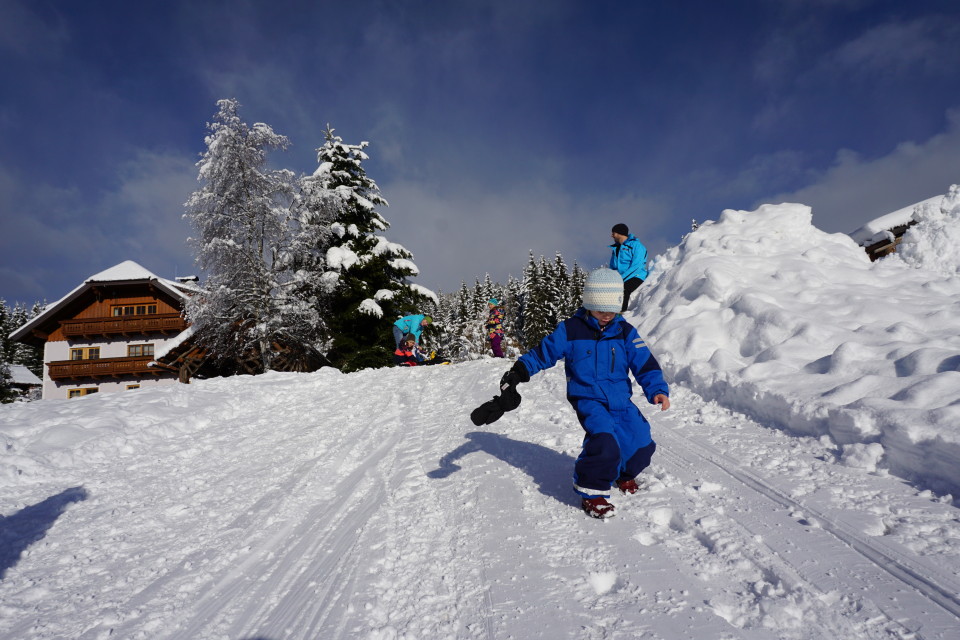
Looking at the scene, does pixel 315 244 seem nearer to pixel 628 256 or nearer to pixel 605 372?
pixel 628 256

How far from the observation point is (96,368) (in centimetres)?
2642

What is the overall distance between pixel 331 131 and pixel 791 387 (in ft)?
71.8

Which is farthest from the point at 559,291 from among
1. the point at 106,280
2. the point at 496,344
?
the point at 106,280

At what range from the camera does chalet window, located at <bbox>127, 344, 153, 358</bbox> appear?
2752 centimetres

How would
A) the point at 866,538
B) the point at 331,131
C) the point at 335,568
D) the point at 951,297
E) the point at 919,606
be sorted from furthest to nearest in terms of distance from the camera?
the point at 331,131 → the point at 951,297 → the point at 335,568 → the point at 866,538 → the point at 919,606

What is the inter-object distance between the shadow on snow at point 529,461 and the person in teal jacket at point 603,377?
0.39m

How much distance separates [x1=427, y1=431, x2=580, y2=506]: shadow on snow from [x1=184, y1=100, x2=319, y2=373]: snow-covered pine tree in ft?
52.1

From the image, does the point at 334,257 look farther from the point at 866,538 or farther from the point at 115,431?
the point at 866,538

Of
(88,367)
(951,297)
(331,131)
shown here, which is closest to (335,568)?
(951,297)

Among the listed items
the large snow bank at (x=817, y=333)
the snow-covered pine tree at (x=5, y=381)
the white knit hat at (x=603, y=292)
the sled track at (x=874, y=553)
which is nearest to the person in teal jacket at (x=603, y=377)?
the white knit hat at (x=603, y=292)

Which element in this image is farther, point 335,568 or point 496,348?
point 496,348

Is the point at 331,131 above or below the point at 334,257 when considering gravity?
above

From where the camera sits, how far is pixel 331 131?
69.9ft

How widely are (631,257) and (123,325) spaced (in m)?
30.5
